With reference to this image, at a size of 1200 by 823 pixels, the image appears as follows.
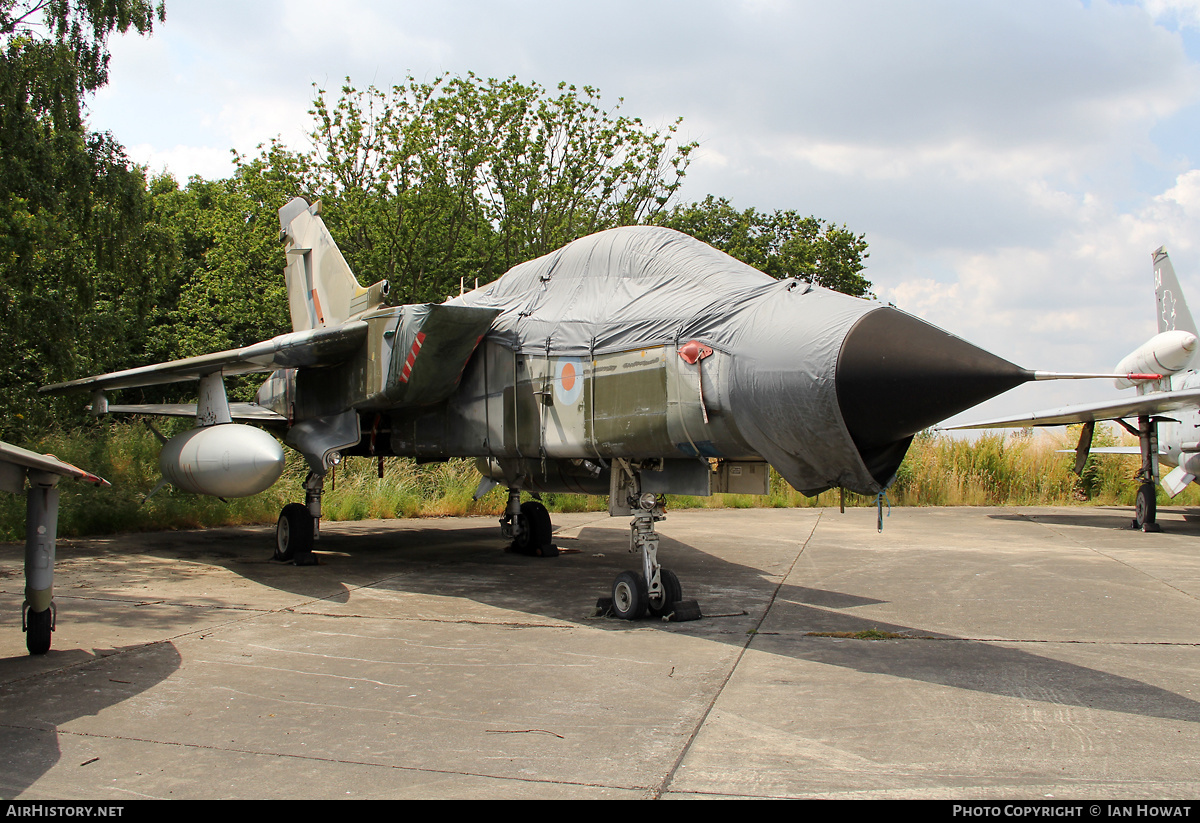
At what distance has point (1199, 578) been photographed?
9086mm

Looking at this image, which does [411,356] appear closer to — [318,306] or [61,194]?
[318,306]

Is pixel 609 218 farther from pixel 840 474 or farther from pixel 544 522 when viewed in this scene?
pixel 840 474

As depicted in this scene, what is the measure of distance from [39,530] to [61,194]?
8115 millimetres

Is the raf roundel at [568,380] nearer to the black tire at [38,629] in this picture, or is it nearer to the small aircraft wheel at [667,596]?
the small aircraft wheel at [667,596]

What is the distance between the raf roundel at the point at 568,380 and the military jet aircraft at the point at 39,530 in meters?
3.46

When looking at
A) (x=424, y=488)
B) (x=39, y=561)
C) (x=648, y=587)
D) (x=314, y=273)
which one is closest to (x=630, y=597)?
(x=648, y=587)

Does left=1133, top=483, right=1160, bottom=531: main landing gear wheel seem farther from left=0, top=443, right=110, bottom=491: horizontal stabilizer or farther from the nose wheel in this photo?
left=0, top=443, right=110, bottom=491: horizontal stabilizer

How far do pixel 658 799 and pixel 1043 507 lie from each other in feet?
64.3

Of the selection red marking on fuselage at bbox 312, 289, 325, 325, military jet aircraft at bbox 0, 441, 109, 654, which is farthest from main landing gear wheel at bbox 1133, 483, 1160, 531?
military jet aircraft at bbox 0, 441, 109, 654

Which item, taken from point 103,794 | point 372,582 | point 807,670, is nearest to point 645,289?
point 807,670

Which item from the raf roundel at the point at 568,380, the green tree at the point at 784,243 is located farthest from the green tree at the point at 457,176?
the raf roundel at the point at 568,380

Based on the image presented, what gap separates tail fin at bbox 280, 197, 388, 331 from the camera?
11656 millimetres

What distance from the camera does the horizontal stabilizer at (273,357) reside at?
8.91 m

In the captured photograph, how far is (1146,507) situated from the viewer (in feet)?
46.6
